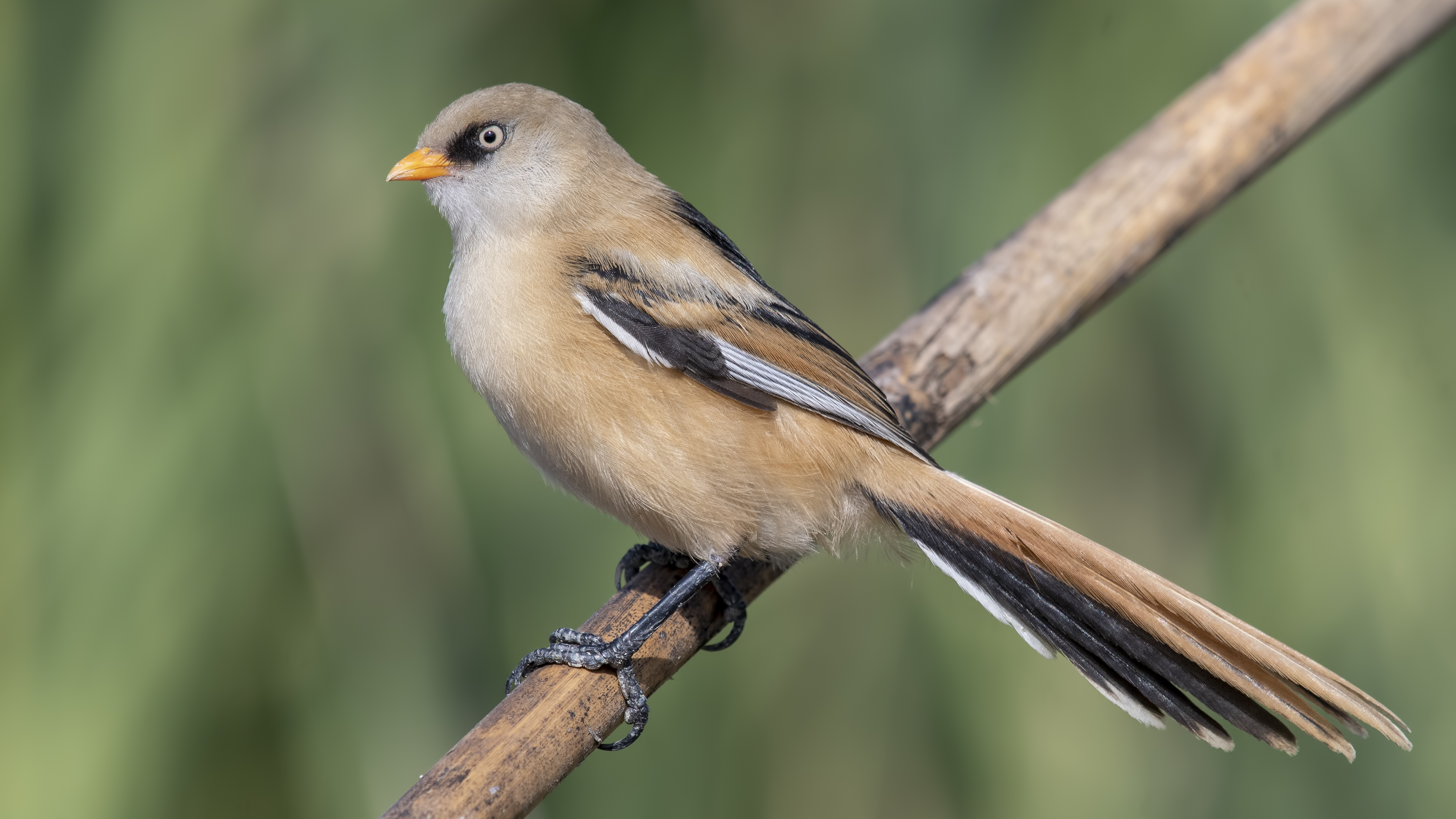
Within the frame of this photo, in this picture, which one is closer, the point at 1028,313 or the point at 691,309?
the point at 691,309

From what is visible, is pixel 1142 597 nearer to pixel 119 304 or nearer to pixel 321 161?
pixel 321 161

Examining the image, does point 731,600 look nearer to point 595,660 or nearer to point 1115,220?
point 595,660

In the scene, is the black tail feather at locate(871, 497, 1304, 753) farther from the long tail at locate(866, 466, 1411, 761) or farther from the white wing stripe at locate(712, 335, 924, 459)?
the white wing stripe at locate(712, 335, 924, 459)

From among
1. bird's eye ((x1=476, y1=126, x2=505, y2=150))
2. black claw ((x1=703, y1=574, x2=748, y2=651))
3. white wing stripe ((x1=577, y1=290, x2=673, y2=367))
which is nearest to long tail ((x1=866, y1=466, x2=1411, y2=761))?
black claw ((x1=703, y1=574, x2=748, y2=651))

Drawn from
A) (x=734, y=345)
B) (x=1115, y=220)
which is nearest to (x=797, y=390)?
(x=734, y=345)

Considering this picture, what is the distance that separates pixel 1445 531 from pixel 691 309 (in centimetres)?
180

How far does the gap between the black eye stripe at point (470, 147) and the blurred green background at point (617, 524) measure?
0.43m

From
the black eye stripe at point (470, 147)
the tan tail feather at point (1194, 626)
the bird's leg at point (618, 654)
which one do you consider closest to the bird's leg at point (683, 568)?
the bird's leg at point (618, 654)

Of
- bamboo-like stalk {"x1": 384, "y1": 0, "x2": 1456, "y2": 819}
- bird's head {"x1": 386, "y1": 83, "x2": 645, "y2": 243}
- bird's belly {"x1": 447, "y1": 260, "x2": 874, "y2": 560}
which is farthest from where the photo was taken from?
bamboo-like stalk {"x1": 384, "y1": 0, "x2": 1456, "y2": 819}

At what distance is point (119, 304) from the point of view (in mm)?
2086

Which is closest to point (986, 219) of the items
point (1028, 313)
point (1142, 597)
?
point (1028, 313)

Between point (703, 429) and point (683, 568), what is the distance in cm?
39

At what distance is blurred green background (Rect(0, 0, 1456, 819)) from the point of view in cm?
206

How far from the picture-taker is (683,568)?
77.1 inches
